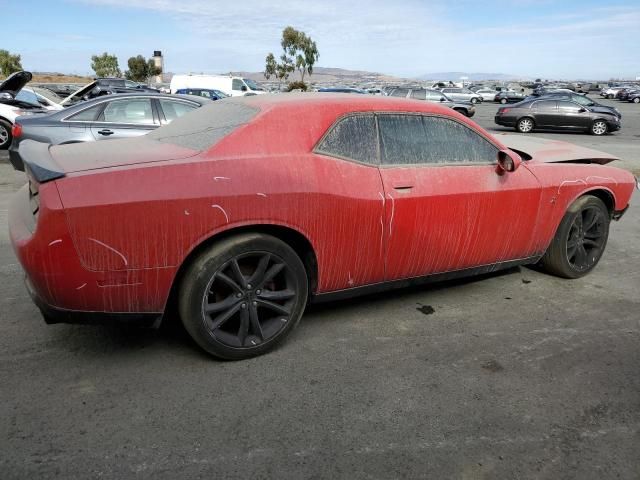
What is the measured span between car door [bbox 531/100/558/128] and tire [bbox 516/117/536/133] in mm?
202

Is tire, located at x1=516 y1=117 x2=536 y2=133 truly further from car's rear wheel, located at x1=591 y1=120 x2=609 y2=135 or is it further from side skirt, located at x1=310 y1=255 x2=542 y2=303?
side skirt, located at x1=310 y1=255 x2=542 y2=303

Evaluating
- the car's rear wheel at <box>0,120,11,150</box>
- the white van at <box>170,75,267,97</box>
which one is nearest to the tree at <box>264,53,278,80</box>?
the white van at <box>170,75,267,97</box>

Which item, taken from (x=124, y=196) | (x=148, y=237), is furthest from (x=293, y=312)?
(x=124, y=196)

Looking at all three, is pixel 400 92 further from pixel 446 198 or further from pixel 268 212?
pixel 268 212

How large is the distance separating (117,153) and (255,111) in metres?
0.86

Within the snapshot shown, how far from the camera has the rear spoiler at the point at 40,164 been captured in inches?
107

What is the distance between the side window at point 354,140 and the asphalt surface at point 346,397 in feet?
3.75

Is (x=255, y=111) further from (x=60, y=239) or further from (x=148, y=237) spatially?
(x=60, y=239)

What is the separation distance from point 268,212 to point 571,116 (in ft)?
69.3

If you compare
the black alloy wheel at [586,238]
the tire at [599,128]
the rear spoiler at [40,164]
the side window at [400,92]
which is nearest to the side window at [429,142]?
the black alloy wheel at [586,238]

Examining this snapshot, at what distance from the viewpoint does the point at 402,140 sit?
3.64 m

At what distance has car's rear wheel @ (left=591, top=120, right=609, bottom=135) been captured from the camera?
2083 cm

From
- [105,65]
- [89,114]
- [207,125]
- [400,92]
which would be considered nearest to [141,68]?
[105,65]

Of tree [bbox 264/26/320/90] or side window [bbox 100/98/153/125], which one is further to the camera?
tree [bbox 264/26/320/90]
